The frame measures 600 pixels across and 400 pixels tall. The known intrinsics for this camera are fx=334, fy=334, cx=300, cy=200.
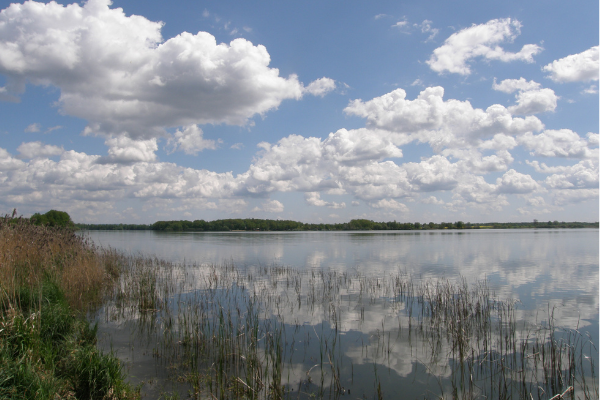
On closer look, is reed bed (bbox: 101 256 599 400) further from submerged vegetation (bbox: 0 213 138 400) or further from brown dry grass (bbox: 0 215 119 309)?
submerged vegetation (bbox: 0 213 138 400)

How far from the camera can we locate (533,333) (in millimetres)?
9578

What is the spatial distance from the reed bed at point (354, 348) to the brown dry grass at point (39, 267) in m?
1.08

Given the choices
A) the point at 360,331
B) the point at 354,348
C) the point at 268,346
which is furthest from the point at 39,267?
the point at 360,331

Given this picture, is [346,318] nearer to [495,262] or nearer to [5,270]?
[5,270]

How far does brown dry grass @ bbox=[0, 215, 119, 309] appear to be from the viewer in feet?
26.2

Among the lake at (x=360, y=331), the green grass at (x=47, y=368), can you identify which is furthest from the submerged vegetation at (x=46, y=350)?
the lake at (x=360, y=331)

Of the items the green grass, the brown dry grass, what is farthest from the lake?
the brown dry grass

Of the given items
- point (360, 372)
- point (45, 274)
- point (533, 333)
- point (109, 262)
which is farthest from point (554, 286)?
point (109, 262)

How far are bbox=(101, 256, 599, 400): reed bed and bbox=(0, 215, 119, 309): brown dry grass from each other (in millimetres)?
1076

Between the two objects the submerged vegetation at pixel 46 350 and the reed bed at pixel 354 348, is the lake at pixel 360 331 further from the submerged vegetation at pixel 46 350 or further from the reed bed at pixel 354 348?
the submerged vegetation at pixel 46 350

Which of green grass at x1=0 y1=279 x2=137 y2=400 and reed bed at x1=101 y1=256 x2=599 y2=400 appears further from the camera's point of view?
reed bed at x1=101 y1=256 x2=599 y2=400

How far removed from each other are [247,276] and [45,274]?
10.5 meters

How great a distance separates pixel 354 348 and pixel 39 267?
9740 mm

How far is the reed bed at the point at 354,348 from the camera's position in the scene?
638cm
